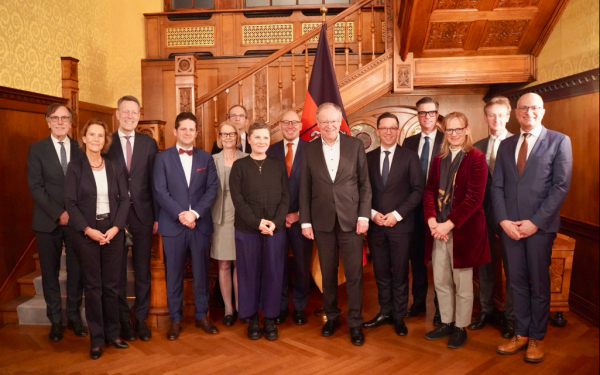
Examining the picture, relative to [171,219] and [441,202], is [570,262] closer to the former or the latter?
[441,202]

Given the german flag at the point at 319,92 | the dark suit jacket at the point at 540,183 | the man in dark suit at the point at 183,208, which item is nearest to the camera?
the dark suit jacket at the point at 540,183

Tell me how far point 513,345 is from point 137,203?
8.67 ft

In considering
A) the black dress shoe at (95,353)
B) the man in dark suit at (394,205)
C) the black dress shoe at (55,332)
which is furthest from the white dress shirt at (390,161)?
the black dress shoe at (55,332)

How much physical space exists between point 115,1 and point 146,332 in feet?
16.4

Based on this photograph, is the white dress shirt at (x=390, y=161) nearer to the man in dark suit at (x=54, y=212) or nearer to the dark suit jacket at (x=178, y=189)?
the dark suit jacket at (x=178, y=189)

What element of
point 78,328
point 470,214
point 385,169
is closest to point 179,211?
point 78,328

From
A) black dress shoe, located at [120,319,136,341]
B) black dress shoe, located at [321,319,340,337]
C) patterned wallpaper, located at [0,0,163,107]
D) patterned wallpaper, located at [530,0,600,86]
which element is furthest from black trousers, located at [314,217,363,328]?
patterned wallpaper, located at [0,0,163,107]

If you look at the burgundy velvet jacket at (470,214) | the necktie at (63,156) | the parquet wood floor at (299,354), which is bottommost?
the parquet wood floor at (299,354)

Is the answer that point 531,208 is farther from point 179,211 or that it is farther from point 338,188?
point 179,211

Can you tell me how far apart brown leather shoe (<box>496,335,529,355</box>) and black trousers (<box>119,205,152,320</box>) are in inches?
95.4

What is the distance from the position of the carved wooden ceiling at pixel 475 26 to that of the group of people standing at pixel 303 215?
1170 millimetres

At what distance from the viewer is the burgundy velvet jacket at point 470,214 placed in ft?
9.32

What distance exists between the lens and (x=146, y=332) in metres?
3.24

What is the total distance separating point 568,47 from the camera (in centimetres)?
388
